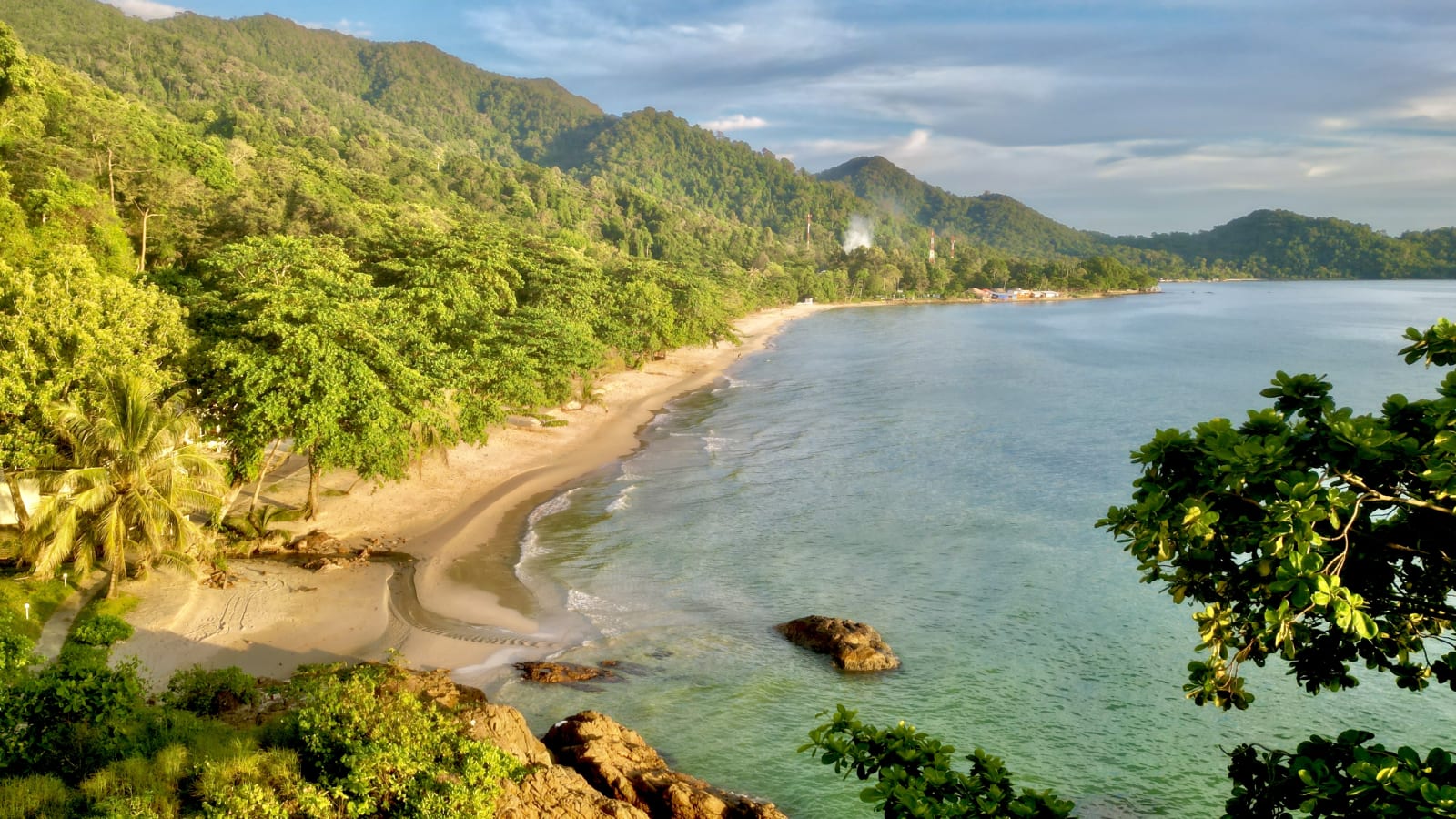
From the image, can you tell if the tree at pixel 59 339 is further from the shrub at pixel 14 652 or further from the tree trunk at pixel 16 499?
the shrub at pixel 14 652

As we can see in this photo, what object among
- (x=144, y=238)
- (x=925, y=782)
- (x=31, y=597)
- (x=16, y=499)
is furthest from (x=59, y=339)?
(x=144, y=238)

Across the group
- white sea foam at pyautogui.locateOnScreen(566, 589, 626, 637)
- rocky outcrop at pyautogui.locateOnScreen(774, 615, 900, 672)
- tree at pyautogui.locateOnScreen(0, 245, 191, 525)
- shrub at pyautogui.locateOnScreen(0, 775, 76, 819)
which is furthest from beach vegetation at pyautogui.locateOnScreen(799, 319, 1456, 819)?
tree at pyautogui.locateOnScreen(0, 245, 191, 525)

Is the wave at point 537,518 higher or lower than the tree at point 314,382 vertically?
lower

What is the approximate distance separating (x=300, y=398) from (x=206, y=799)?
550 inches

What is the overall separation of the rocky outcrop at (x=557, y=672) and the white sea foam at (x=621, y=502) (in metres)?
11.0

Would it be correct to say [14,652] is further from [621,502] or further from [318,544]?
[621,502]

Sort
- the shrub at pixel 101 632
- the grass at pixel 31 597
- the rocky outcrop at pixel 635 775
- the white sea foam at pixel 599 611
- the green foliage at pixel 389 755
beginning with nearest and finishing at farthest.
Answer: the green foliage at pixel 389 755 → the rocky outcrop at pixel 635 775 → the shrub at pixel 101 632 → the grass at pixel 31 597 → the white sea foam at pixel 599 611

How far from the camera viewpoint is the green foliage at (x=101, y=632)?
12555 mm

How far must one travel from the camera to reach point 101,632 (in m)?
12.7

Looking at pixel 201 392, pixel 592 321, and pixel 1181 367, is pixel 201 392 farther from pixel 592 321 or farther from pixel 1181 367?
pixel 1181 367

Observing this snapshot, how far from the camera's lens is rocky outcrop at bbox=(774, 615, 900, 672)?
18266mm

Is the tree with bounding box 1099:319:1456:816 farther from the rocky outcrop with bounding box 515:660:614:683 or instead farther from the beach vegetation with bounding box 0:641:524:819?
the rocky outcrop with bounding box 515:660:614:683

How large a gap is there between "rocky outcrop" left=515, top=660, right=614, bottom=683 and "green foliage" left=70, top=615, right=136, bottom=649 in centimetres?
695

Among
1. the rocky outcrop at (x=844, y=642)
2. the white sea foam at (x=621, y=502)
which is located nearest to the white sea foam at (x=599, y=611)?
the rocky outcrop at (x=844, y=642)
